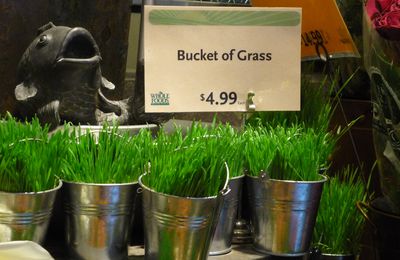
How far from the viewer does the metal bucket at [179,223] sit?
25.7 inches

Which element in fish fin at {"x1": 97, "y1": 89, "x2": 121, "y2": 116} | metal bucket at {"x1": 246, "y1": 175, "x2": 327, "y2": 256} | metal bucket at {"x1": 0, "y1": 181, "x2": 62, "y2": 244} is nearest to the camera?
metal bucket at {"x1": 0, "y1": 181, "x2": 62, "y2": 244}

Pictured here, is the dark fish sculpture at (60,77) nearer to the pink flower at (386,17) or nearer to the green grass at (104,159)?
the green grass at (104,159)

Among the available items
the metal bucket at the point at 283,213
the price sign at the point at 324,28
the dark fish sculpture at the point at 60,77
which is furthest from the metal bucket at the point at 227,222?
the price sign at the point at 324,28

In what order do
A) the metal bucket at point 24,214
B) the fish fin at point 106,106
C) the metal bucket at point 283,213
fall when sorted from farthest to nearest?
the fish fin at point 106,106, the metal bucket at point 283,213, the metal bucket at point 24,214

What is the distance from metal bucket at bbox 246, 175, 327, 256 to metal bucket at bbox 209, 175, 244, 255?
24mm

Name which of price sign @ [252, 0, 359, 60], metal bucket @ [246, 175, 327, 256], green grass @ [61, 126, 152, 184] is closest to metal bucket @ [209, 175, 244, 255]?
metal bucket @ [246, 175, 327, 256]

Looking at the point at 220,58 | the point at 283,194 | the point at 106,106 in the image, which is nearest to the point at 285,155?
the point at 283,194

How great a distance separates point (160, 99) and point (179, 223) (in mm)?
244

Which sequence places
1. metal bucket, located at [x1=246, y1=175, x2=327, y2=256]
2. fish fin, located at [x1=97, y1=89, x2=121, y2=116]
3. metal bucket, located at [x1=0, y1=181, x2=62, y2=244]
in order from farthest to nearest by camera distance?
fish fin, located at [x1=97, y1=89, x2=121, y2=116]
metal bucket, located at [x1=246, y1=175, x2=327, y2=256]
metal bucket, located at [x1=0, y1=181, x2=62, y2=244]

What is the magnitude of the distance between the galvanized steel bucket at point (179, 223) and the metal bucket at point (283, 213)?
13 centimetres

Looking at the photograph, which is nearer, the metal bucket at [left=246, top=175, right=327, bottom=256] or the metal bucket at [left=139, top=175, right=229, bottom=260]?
the metal bucket at [left=139, top=175, right=229, bottom=260]

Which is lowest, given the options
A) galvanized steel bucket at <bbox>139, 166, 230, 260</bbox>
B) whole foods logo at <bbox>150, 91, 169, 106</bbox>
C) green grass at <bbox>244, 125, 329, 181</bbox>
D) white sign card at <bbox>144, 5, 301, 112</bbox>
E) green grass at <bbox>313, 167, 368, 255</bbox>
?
green grass at <bbox>313, 167, 368, 255</bbox>

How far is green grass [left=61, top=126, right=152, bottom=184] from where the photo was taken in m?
0.70

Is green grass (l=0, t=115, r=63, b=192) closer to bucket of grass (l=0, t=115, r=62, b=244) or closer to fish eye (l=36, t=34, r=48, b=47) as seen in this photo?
bucket of grass (l=0, t=115, r=62, b=244)
